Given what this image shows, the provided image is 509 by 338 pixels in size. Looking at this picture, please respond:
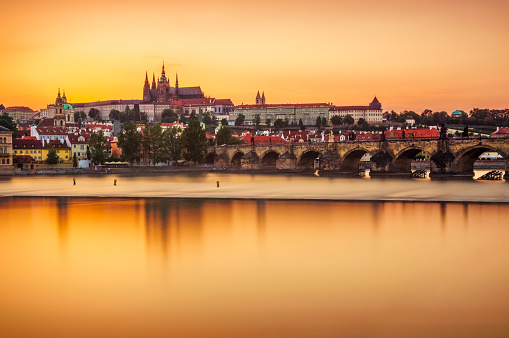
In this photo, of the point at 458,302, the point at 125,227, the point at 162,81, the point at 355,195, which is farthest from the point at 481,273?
the point at 162,81

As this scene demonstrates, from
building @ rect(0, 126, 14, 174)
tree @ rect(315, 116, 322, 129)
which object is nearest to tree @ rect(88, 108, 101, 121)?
tree @ rect(315, 116, 322, 129)

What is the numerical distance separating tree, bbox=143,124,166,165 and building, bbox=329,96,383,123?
103676 mm

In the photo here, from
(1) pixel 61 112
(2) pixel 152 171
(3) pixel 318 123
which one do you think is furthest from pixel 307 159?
(3) pixel 318 123

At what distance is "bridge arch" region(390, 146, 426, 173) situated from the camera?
165 ft

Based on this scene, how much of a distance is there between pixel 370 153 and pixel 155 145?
1079 inches

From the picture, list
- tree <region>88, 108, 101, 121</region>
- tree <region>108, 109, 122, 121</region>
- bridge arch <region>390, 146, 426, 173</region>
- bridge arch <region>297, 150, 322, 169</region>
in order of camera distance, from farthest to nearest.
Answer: tree <region>88, 108, 101, 121</region> → tree <region>108, 109, 122, 121</region> → bridge arch <region>297, 150, 322, 169</region> → bridge arch <region>390, 146, 426, 173</region>

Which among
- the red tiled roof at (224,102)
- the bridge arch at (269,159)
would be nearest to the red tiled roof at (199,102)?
the red tiled roof at (224,102)

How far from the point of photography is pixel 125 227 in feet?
65.7

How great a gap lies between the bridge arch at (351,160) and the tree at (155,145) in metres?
22.7

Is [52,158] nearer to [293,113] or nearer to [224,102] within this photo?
[293,113]

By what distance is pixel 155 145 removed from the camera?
227 ft

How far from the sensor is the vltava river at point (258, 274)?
32.0 feet

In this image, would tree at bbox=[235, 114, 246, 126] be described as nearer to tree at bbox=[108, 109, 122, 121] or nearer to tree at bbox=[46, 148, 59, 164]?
tree at bbox=[108, 109, 122, 121]

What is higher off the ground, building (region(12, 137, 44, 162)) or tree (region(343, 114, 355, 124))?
tree (region(343, 114, 355, 124))
